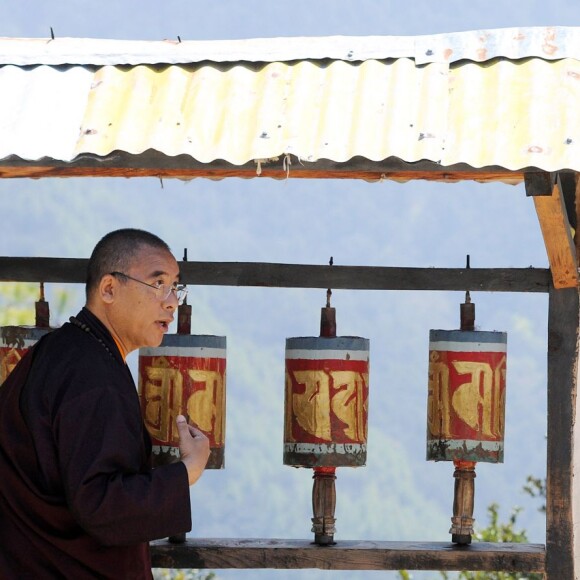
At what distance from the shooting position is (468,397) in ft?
12.7

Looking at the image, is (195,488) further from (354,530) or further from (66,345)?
(66,345)

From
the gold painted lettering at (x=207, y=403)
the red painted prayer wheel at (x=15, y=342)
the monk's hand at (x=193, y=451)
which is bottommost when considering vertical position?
the monk's hand at (x=193, y=451)

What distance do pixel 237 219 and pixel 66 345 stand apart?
10.5 m

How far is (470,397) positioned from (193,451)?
1.03 m

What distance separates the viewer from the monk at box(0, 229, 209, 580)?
2867mm

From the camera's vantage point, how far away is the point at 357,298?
12.0 metres

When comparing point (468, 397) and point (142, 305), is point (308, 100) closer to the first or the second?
point (142, 305)

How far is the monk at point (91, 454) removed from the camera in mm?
2867

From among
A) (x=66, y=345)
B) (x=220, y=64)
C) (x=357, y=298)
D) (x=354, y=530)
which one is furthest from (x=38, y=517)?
(x=357, y=298)

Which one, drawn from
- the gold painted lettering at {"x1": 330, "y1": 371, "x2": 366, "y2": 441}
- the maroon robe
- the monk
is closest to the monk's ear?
the monk

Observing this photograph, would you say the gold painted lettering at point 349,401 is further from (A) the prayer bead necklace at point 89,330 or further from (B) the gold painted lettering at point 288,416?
(A) the prayer bead necklace at point 89,330

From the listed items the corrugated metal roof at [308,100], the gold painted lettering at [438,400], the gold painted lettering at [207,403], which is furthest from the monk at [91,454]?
the gold painted lettering at [438,400]

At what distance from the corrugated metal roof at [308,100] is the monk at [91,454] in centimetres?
36

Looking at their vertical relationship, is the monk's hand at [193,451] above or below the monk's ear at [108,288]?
below
